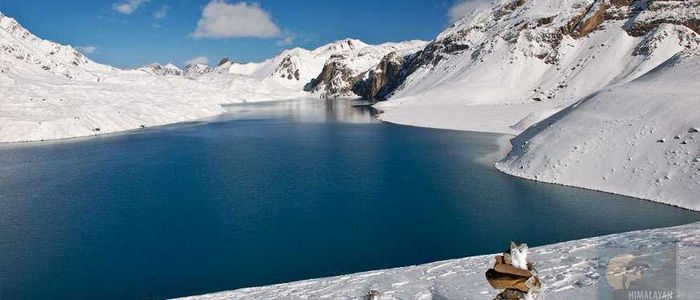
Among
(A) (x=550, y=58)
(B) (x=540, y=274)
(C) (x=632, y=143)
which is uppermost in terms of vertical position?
(A) (x=550, y=58)

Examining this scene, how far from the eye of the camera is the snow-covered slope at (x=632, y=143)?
3934 centimetres

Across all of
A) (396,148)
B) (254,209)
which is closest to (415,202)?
(254,209)

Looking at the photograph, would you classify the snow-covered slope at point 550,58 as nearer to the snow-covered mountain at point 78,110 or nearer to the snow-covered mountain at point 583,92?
the snow-covered mountain at point 583,92

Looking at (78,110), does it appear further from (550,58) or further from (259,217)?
(550,58)

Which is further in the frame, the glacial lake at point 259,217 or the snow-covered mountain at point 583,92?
the snow-covered mountain at point 583,92

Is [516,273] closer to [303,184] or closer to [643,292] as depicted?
[643,292]

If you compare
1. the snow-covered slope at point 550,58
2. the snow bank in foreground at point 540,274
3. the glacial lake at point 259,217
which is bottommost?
the glacial lake at point 259,217

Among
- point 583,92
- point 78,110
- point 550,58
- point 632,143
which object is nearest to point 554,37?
point 550,58

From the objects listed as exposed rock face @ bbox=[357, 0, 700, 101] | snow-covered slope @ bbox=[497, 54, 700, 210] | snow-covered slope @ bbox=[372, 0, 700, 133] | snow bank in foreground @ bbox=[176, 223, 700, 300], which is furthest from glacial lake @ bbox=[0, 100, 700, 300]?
exposed rock face @ bbox=[357, 0, 700, 101]

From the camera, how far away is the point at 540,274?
57.8 ft

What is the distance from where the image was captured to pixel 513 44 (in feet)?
536

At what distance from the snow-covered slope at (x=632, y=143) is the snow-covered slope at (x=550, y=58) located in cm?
4842

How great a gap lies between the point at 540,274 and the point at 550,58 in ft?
494

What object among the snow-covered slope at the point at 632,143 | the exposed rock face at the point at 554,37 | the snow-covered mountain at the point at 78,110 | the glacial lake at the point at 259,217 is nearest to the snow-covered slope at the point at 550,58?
the exposed rock face at the point at 554,37
